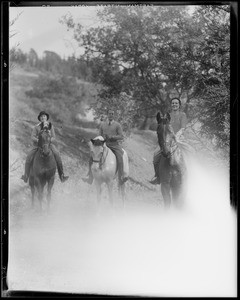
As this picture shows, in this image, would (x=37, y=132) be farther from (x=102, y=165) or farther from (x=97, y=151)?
(x=102, y=165)

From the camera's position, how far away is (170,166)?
674cm

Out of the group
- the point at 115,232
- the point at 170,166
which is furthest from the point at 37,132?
the point at 170,166

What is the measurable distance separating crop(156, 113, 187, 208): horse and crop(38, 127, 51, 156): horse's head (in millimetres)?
1183

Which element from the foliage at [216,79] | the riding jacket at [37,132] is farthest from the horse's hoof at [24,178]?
the foliage at [216,79]

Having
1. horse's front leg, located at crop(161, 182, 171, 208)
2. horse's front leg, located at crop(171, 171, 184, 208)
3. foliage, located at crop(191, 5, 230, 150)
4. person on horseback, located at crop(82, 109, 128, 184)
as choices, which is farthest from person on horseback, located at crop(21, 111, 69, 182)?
foliage, located at crop(191, 5, 230, 150)

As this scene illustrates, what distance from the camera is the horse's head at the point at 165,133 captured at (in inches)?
264

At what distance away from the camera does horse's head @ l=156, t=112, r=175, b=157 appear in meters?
6.71

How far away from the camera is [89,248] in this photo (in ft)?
21.9

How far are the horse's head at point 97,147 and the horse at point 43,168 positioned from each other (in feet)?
1.45

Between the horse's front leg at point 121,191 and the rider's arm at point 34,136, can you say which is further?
the rider's arm at point 34,136

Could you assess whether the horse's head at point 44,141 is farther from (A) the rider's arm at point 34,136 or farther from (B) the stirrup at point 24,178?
(B) the stirrup at point 24,178

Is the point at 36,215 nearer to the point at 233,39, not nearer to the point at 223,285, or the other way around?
the point at 223,285

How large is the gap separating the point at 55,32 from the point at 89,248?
2307mm

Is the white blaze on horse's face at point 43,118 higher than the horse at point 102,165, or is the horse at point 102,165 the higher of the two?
the white blaze on horse's face at point 43,118
